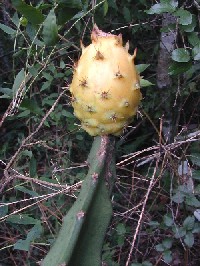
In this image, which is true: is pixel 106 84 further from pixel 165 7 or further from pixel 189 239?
pixel 189 239

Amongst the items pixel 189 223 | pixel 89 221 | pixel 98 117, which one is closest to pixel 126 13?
pixel 189 223

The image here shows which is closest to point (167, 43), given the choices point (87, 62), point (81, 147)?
point (81, 147)

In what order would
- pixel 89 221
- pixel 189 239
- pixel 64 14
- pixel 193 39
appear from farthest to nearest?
pixel 189 239 < pixel 193 39 < pixel 64 14 < pixel 89 221

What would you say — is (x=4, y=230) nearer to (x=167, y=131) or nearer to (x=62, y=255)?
(x=167, y=131)

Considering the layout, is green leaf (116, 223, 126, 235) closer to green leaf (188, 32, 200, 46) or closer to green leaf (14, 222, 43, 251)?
green leaf (14, 222, 43, 251)

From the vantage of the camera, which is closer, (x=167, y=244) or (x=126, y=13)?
→ (x=167, y=244)

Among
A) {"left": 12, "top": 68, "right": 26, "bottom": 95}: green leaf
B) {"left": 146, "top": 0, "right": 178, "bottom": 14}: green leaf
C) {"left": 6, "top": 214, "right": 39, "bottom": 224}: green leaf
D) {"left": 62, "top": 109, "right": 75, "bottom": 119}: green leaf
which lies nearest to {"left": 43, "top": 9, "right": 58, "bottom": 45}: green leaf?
{"left": 12, "top": 68, "right": 26, "bottom": 95}: green leaf
